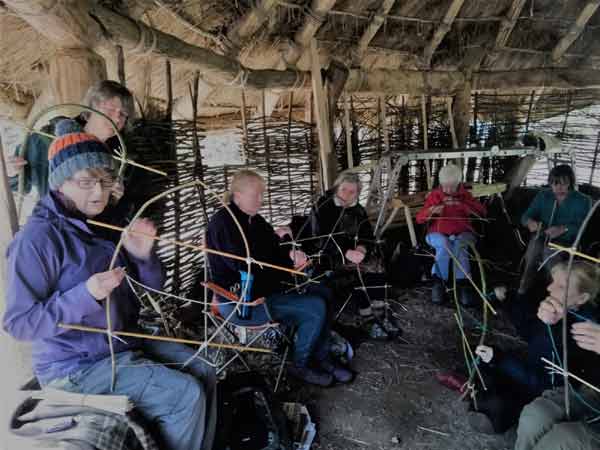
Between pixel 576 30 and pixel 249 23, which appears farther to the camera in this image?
pixel 576 30

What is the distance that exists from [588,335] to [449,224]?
1.93 meters

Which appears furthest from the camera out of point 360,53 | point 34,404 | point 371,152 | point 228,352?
point 371,152

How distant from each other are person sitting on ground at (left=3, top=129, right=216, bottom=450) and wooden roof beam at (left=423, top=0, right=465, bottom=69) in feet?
12.1

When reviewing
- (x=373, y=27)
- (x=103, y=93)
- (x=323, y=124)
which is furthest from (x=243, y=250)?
(x=373, y=27)

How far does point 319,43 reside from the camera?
3.82 metres

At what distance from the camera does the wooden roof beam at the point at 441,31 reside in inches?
152

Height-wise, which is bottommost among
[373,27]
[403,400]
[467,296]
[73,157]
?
[403,400]

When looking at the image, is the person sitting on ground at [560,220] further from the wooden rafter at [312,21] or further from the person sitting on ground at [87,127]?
the person sitting on ground at [87,127]

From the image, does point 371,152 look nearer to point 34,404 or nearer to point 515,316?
point 515,316

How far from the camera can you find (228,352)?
2.37 m

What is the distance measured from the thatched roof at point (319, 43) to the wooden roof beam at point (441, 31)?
1 centimetres

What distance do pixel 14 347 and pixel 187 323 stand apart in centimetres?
151

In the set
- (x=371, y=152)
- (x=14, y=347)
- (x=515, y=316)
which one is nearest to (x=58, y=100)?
(x=14, y=347)

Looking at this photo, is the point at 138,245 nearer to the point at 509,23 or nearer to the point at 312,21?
the point at 312,21
